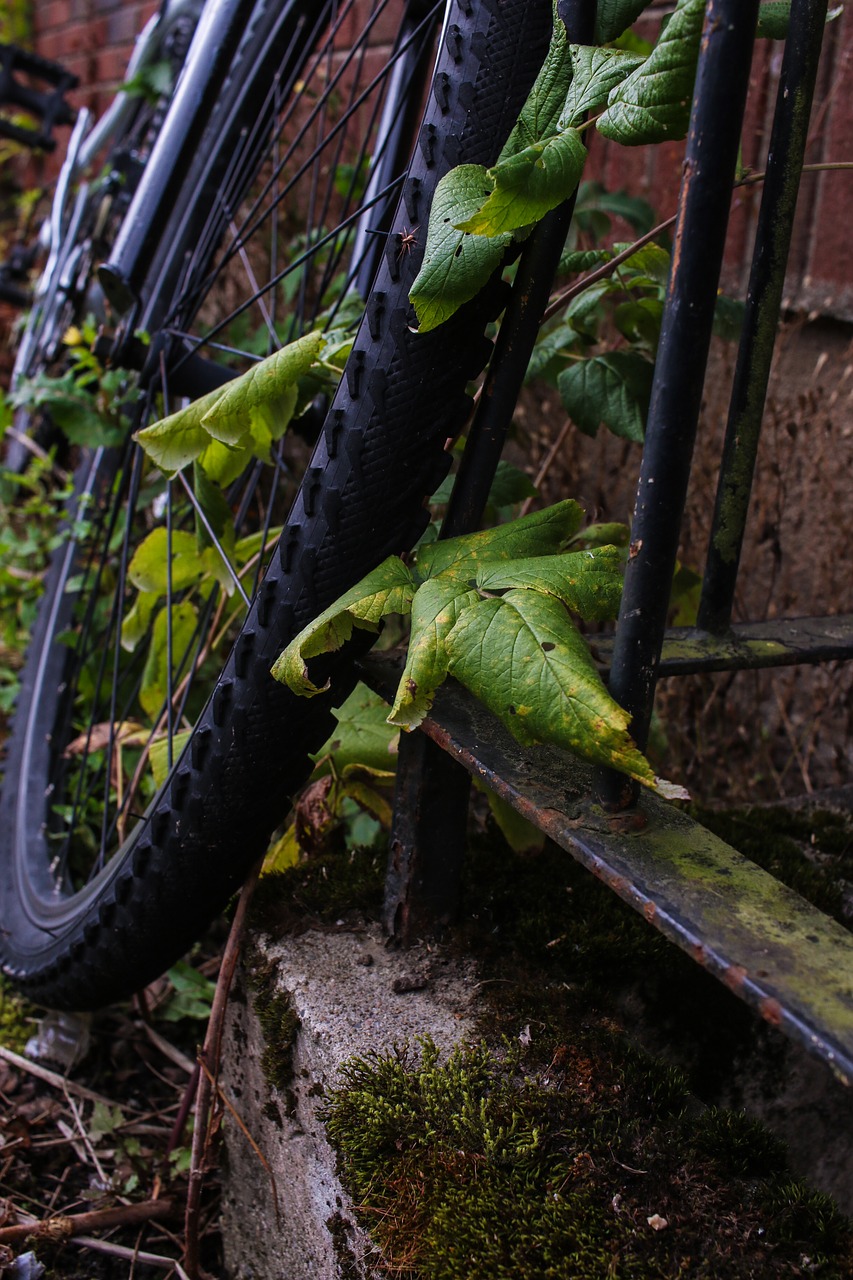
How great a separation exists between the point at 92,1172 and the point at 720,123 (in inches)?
57.0

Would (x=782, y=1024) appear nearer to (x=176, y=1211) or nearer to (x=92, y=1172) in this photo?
(x=176, y=1211)

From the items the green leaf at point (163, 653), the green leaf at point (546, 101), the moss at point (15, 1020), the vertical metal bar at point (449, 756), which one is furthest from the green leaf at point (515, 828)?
the moss at point (15, 1020)

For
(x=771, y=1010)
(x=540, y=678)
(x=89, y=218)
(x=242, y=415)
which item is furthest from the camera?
(x=89, y=218)

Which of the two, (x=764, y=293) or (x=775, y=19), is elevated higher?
(x=775, y=19)

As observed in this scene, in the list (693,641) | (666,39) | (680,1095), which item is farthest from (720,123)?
(680,1095)

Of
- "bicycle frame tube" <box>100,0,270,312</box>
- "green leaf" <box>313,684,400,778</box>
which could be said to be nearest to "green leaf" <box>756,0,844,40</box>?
"green leaf" <box>313,684,400,778</box>

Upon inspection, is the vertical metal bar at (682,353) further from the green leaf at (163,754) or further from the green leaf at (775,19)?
the green leaf at (163,754)

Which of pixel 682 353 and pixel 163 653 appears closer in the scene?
pixel 682 353

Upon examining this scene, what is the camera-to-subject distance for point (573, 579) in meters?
0.87

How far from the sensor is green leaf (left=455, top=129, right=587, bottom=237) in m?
0.85

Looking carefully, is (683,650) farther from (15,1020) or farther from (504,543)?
(15,1020)

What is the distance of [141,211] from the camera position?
1817 mm

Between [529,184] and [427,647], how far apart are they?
382mm

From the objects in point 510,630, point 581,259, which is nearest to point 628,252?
point 581,259
